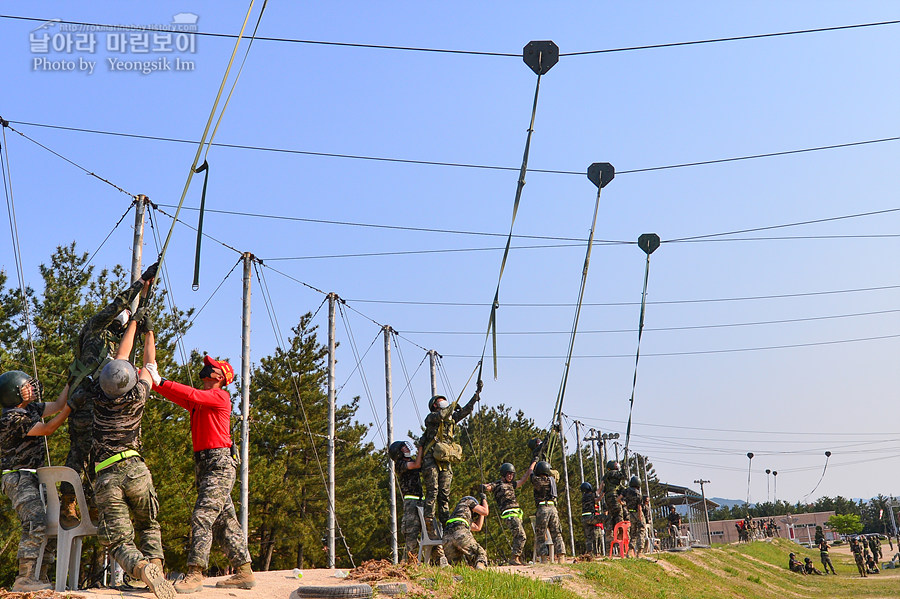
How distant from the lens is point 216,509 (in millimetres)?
7949

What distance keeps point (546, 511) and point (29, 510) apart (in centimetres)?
1220

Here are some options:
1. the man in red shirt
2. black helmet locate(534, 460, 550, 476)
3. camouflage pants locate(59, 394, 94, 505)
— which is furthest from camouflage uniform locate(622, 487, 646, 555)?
camouflage pants locate(59, 394, 94, 505)

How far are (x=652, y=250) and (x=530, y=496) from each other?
40.0m

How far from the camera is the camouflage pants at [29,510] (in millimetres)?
7262

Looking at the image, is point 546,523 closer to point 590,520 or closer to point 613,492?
point 613,492

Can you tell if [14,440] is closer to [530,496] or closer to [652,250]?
[652,250]

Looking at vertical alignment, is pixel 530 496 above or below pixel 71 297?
below

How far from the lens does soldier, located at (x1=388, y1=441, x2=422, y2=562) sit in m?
12.5

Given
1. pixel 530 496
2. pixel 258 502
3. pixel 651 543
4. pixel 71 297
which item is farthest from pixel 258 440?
pixel 530 496

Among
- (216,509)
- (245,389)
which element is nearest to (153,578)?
(216,509)

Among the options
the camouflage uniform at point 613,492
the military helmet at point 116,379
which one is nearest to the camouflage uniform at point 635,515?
the camouflage uniform at point 613,492

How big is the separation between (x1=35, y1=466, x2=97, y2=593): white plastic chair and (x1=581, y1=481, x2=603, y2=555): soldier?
16.9m

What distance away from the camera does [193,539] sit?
766cm

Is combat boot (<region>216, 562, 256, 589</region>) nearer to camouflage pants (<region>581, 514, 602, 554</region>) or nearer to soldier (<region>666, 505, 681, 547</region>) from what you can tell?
camouflage pants (<region>581, 514, 602, 554</region>)
